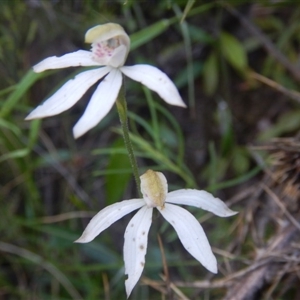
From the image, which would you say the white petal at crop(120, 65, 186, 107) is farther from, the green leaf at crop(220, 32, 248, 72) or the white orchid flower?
the green leaf at crop(220, 32, 248, 72)

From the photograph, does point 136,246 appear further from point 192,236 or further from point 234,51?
point 234,51

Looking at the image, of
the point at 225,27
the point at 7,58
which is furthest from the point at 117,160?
the point at 225,27

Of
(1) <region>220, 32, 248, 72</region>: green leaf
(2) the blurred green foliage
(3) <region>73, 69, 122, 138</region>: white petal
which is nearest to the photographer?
(3) <region>73, 69, 122, 138</region>: white petal

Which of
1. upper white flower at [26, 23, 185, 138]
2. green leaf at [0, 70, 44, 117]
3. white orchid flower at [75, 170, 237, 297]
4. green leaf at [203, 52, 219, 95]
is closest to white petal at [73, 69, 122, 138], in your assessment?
upper white flower at [26, 23, 185, 138]

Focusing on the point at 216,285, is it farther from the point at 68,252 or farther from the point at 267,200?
the point at 68,252

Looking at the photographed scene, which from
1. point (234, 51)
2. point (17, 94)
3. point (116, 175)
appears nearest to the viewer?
point (17, 94)

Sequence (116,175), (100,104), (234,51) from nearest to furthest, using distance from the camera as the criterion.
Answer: (100,104) < (116,175) < (234,51)

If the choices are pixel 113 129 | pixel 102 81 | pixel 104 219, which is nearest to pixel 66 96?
pixel 102 81

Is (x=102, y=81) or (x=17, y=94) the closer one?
(x=102, y=81)
